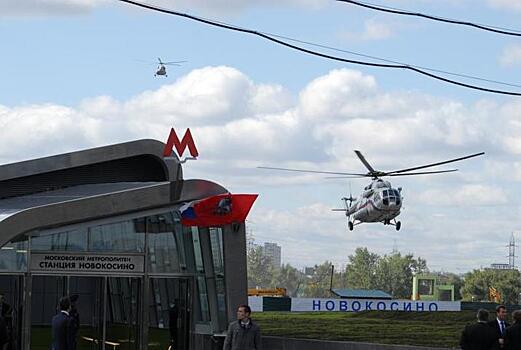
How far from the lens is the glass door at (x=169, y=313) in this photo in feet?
83.7

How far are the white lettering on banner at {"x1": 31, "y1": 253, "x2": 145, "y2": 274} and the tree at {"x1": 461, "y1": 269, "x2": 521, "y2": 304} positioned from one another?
142 metres

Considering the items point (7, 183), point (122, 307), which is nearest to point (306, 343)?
point (122, 307)

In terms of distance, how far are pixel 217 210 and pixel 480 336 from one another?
822 cm

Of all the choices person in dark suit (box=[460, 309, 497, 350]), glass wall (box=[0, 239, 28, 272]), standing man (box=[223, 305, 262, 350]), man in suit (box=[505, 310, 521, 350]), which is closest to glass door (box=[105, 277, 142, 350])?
glass wall (box=[0, 239, 28, 272])

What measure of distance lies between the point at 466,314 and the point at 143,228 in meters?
29.0

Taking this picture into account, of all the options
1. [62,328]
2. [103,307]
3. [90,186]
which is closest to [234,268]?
[103,307]

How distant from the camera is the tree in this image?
552ft

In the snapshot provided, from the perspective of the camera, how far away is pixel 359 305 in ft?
279

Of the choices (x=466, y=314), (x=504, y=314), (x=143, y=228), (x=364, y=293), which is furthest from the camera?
(x=364, y=293)

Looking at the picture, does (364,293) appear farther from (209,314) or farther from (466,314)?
(209,314)

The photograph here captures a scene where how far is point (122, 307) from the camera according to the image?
25219mm

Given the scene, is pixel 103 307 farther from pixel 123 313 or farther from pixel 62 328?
pixel 62 328

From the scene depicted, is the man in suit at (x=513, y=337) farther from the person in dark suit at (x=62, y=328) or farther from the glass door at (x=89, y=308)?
the glass door at (x=89, y=308)

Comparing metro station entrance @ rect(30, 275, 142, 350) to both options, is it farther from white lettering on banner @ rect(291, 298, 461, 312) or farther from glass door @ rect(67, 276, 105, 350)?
white lettering on banner @ rect(291, 298, 461, 312)
